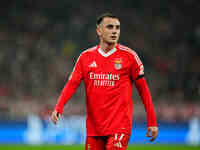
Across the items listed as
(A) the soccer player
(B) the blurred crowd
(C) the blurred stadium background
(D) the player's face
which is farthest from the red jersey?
(B) the blurred crowd

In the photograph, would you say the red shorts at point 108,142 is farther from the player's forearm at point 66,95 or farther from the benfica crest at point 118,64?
the benfica crest at point 118,64

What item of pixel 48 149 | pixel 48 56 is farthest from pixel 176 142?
pixel 48 56

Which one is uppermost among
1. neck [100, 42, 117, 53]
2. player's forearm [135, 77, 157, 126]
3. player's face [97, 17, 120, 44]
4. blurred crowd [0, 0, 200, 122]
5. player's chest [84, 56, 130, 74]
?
blurred crowd [0, 0, 200, 122]

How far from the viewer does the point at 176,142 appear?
13.1 meters

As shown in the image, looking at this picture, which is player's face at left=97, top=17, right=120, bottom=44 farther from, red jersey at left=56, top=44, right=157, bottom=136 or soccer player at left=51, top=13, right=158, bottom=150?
red jersey at left=56, top=44, right=157, bottom=136

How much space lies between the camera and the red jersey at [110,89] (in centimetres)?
447

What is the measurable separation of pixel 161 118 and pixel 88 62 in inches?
363

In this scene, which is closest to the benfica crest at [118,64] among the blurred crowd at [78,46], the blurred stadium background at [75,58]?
the blurred stadium background at [75,58]

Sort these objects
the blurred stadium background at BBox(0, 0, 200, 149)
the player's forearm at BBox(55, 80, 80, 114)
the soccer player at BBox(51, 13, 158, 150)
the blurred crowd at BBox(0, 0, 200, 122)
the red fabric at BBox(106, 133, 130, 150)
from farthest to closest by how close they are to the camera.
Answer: the blurred crowd at BBox(0, 0, 200, 122) → the blurred stadium background at BBox(0, 0, 200, 149) → the player's forearm at BBox(55, 80, 80, 114) → the soccer player at BBox(51, 13, 158, 150) → the red fabric at BBox(106, 133, 130, 150)

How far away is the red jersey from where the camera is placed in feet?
14.7

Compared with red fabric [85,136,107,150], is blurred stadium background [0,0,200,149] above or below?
above

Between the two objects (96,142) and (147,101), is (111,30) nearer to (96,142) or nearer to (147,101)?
(147,101)

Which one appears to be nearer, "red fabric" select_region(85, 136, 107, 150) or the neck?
"red fabric" select_region(85, 136, 107, 150)

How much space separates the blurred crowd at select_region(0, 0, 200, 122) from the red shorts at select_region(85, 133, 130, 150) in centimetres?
978
